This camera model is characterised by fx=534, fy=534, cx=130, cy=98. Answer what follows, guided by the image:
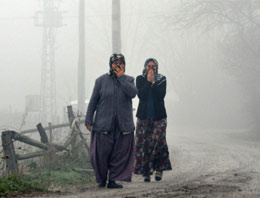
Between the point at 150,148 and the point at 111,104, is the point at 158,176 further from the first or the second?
the point at 111,104

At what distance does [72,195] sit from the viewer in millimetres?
6973

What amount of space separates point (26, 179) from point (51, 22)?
151 ft

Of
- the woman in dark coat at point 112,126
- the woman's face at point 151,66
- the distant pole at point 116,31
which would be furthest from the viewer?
the distant pole at point 116,31

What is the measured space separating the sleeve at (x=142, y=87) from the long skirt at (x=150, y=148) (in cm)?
43

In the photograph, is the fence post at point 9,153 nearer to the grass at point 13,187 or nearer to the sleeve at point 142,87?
the grass at point 13,187

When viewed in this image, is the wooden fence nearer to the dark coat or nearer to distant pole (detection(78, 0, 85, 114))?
the dark coat

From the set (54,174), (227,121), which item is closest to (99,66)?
(227,121)

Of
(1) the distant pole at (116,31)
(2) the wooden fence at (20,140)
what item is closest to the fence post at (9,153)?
(2) the wooden fence at (20,140)

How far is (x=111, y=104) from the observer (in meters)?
8.05

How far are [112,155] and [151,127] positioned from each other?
4.03 ft

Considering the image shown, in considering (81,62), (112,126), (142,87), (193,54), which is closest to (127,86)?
(112,126)

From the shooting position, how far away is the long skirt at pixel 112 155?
8023mm

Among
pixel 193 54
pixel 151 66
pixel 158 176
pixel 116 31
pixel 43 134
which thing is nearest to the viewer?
pixel 158 176

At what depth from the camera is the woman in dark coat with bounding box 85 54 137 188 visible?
26.3 feet
